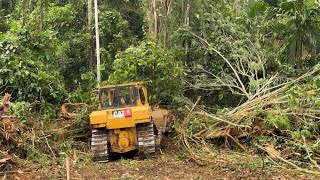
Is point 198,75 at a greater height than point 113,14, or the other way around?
point 113,14

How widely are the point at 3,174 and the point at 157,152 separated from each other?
378cm

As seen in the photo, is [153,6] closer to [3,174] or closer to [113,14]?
[113,14]

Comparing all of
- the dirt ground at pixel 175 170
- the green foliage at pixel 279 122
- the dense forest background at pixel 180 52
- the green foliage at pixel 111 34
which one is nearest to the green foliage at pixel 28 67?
the dense forest background at pixel 180 52

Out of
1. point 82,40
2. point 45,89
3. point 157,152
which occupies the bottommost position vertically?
point 157,152

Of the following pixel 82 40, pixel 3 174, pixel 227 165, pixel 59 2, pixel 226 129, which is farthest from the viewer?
pixel 59 2

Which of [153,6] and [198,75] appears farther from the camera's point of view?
[153,6]

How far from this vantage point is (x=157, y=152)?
1011cm

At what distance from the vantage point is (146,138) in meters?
9.58

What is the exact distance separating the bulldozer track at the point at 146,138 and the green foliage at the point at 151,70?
11.6 feet

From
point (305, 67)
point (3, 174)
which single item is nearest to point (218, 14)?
point (305, 67)

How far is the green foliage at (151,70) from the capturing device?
13070mm

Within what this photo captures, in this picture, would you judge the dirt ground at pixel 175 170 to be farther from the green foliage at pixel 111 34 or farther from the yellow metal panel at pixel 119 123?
the green foliage at pixel 111 34

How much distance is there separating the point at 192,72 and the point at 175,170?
25.2 ft

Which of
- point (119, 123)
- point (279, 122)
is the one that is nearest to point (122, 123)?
point (119, 123)
